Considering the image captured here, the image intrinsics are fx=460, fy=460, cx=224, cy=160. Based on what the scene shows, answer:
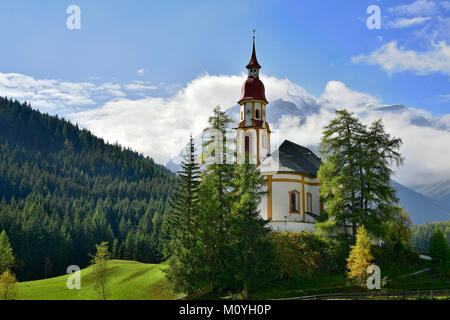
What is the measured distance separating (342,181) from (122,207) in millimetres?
108071

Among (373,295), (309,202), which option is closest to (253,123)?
(309,202)

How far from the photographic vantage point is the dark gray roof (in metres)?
54.0

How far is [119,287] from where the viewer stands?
5612 centimetres

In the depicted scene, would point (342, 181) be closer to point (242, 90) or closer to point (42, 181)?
point (242, 90)

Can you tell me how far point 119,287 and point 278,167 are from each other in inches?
954

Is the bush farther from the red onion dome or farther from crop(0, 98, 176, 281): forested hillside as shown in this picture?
crop(0, 98, 176, 281): forested hillside

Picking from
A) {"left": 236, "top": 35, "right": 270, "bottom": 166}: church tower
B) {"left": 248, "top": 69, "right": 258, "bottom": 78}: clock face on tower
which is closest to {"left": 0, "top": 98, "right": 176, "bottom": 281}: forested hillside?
{"left": 236, "top": 35, "right": 270, "bottom": 166}: church tower

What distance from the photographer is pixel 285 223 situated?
50.6m

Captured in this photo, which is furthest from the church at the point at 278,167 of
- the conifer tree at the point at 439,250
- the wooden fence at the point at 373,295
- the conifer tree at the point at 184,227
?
the wooden fence at the point at 373,295
